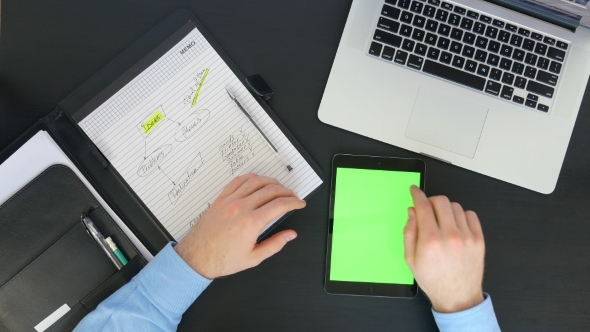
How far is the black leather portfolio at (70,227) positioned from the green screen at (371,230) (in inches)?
2.7

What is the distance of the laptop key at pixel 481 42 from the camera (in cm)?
72

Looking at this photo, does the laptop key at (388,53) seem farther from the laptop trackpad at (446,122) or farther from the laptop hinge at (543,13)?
the laptop hinge at (543,13)

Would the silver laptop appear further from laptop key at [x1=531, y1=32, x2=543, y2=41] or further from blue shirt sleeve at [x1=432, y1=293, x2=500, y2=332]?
blue shirt sleeve at [x1=432, y1=293, x2=500, y2=332]

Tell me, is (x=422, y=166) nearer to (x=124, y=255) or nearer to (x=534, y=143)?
(x=534, y=143)

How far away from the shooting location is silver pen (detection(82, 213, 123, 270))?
65 centimetres

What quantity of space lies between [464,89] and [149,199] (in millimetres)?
519

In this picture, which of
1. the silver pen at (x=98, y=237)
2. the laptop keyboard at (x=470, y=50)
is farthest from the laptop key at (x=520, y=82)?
the silver pen at (x=98, y=237)

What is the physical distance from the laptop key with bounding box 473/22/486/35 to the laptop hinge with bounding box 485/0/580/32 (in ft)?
0.15

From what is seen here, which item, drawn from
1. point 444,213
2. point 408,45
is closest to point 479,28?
point 408,45

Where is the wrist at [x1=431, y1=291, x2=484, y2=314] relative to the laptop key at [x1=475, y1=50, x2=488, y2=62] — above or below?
below

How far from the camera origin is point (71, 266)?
65cm

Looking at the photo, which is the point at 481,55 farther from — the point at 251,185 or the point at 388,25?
the point at 251,185

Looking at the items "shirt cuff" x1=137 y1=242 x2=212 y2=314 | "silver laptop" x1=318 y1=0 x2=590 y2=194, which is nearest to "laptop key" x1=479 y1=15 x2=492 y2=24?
"silver laptop" x1=318 y1=0 x2=590 y2=194

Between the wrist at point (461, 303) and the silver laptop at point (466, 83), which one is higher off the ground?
the silver laptop at point (466, 83)
